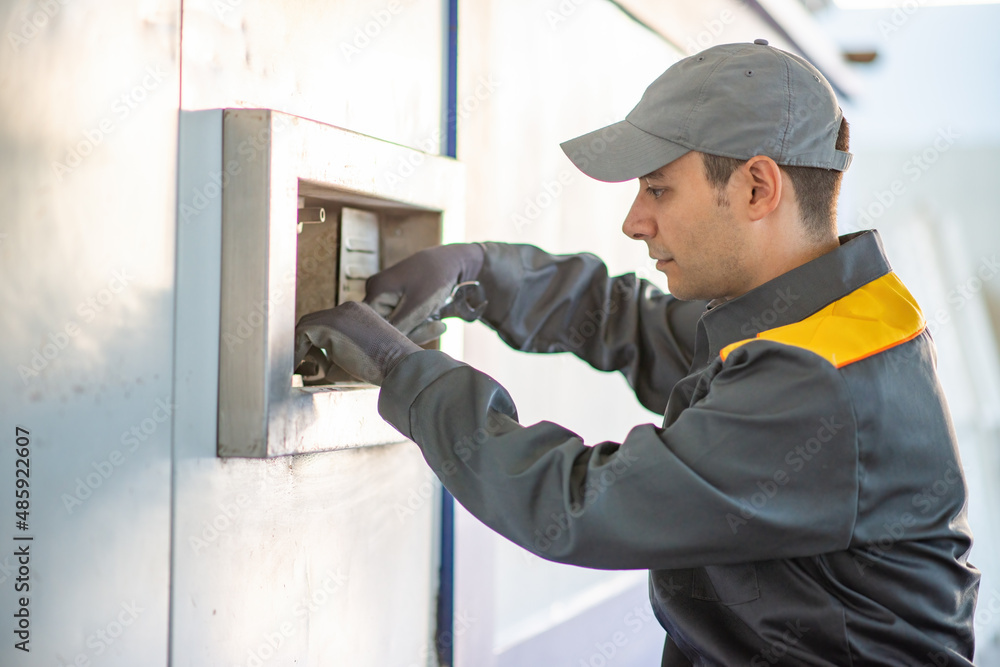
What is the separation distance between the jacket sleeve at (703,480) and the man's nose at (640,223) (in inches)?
10.3

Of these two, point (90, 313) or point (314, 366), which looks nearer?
point (90, 313)

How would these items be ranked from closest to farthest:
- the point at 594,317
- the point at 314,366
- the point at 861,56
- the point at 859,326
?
the point at 859,326 → the point at 314,366 → the point at 594,317 → the point at 861,56

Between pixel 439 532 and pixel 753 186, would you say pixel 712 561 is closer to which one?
pixel 753 186

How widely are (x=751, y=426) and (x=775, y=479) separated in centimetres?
6

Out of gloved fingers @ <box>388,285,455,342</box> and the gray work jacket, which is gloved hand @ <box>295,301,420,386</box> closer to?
the gray work jacket

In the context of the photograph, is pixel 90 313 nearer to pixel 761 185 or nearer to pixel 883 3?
pixel 761 185

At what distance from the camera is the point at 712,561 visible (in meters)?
0.90

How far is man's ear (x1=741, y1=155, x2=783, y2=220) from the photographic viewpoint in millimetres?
1035

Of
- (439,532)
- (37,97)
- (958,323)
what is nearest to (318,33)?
(37,97)

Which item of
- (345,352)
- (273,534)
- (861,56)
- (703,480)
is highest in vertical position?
(861,56)

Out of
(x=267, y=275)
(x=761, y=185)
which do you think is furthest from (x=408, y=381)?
(x=761, y=185)

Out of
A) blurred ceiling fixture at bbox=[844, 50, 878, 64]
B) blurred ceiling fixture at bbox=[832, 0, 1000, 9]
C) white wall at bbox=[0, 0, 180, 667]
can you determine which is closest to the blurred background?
white wall at bbox=[0, 0, 180, 667]

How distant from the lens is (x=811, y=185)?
1.09 metres

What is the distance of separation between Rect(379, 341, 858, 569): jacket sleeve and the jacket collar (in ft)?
0.58
